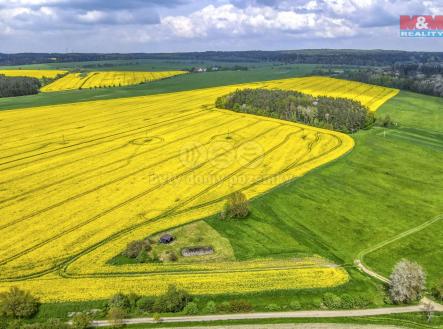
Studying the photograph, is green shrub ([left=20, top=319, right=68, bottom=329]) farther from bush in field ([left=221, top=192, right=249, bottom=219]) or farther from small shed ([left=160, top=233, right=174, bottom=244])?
bush in field ([left=221, top=192, right=249, bottom=219])

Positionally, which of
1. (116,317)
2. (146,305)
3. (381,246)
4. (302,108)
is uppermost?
(302,108)

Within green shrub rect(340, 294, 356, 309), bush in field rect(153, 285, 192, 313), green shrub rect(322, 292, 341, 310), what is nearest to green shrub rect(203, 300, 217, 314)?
bush in field rect(153, 285, 192, 313)

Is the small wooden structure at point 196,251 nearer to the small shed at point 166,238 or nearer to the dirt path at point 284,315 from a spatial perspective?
the small shed at point 166,238

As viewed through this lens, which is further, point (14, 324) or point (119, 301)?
point (119, 301)

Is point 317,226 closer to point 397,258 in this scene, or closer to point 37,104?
point 397,258

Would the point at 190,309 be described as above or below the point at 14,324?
below

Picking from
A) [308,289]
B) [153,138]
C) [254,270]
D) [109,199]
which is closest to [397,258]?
[308,289]

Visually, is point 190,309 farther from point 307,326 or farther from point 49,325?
point 49,325

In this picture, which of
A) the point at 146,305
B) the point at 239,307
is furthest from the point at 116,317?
the point at 239,307
